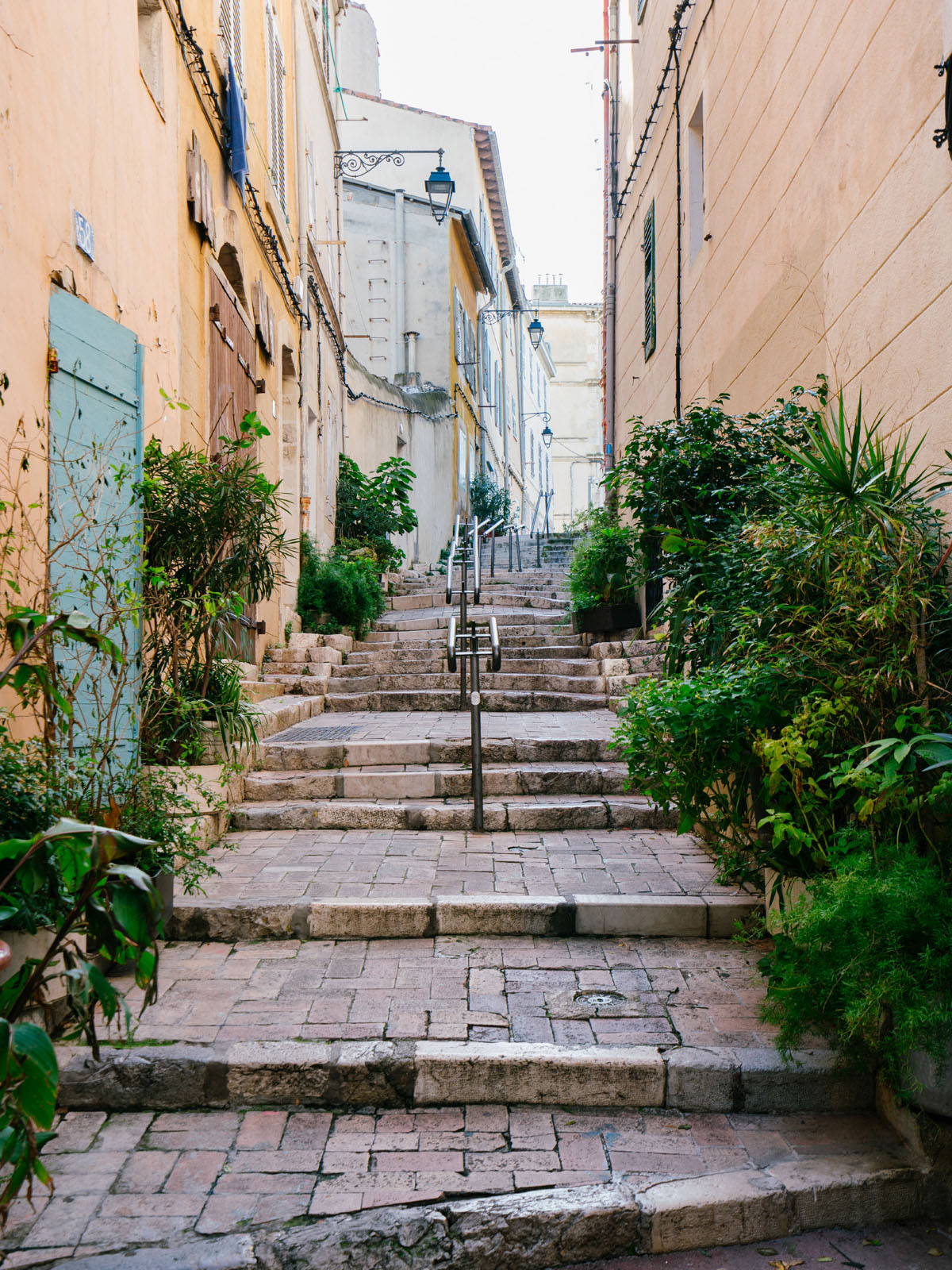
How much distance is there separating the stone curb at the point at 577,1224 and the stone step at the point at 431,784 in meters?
3.13

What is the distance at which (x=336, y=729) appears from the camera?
7191 mm

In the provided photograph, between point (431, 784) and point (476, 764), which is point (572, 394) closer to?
point (431, 784)

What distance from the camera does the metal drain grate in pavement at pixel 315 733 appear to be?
6.80 m

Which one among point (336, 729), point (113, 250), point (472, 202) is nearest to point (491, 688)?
point (336, 729)

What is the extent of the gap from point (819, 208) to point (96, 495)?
3.74m

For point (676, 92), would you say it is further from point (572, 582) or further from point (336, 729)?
point (336, 729)

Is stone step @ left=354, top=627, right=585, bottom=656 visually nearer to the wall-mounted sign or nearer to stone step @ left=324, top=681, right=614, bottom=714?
stone step @ left=324, top=681, right=614, bottom=714

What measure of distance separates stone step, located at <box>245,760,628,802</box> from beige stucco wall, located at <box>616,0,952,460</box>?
246 centimetres

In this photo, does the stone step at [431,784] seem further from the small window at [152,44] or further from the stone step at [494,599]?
the stone step at [494,599]

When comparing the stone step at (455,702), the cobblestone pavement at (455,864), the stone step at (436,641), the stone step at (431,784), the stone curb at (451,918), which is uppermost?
the stone step at (436,641)

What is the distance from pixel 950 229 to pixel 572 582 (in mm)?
6211

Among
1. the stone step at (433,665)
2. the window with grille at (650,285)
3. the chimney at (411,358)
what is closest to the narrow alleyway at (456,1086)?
the stone step at (433,665)

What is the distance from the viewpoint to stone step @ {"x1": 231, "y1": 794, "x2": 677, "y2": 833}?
5508mm

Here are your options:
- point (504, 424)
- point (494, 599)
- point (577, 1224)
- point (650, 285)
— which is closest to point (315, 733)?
point (577, 1224)
